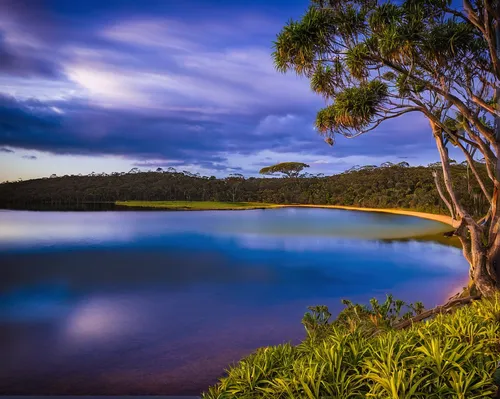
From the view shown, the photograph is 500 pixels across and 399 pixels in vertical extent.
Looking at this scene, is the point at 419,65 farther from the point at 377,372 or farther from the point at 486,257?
the point at 377,372

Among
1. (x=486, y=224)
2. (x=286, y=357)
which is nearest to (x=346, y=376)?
(x=286, y=357)

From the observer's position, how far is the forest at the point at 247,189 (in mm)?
41500

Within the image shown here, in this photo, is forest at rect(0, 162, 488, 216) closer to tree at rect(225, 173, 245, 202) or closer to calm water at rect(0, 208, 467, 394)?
tree at rect(225, 173, 245, 202)

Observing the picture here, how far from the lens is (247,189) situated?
2419 inches

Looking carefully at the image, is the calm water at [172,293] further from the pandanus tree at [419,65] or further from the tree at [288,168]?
the tree at [288,168]

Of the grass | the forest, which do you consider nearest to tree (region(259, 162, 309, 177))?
the forest

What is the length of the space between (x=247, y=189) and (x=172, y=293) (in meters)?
51.3

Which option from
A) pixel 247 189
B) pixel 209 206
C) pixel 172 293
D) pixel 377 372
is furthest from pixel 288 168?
pixel 377 372

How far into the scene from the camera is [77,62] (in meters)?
11.8

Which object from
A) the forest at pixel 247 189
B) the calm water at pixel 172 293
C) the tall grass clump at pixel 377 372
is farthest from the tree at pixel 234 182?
the tall grass clump at pixel 377 372

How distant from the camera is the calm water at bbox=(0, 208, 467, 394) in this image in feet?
19.1

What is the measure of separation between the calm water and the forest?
17.5 m

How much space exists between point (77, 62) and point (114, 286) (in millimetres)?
5827

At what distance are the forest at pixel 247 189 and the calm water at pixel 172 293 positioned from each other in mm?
17538
